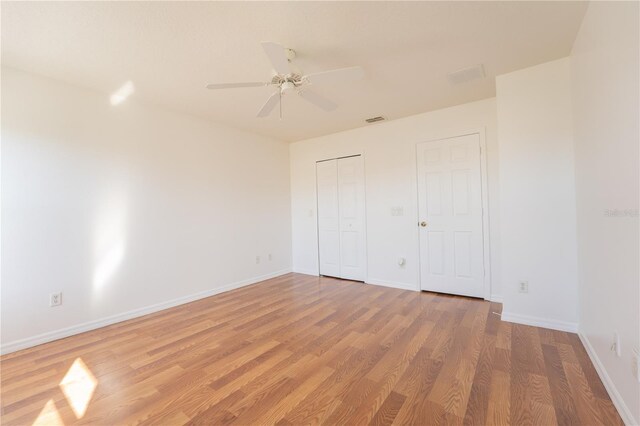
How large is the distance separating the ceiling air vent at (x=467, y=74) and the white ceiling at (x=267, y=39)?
0.07 m

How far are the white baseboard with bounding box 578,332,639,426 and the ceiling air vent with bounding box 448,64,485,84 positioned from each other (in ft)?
8.38

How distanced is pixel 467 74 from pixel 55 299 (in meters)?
4.66

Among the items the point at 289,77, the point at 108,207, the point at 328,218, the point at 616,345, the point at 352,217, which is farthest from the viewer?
the point at 328,218

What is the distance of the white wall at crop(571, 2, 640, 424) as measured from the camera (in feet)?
4.42

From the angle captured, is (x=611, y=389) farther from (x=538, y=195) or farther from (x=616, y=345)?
(x=538, y=195)

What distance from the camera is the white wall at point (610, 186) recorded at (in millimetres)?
1346

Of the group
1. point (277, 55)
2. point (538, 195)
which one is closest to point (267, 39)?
point (277, 55)

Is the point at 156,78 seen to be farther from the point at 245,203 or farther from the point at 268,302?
the point at 268,302

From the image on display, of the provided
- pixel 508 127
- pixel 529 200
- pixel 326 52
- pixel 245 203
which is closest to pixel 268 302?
pixel 245 203

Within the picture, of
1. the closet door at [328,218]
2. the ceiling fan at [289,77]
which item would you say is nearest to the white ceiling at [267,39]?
the ceiling fan at [289,77]

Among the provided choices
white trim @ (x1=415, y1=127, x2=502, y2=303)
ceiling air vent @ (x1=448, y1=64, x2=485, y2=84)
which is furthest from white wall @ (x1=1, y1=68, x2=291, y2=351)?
white trim @ (x1=415, y1=127, x2=502, y2=303)

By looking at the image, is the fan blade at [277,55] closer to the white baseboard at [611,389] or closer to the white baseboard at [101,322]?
the white baseboard at [611,389]

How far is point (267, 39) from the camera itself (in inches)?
84.0

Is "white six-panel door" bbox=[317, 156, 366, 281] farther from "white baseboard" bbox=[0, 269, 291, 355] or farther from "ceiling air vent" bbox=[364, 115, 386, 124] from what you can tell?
"white baseboard" bbox=[0, 269, 291, 355]
